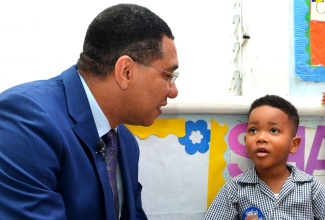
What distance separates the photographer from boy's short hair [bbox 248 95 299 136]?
1.20 m

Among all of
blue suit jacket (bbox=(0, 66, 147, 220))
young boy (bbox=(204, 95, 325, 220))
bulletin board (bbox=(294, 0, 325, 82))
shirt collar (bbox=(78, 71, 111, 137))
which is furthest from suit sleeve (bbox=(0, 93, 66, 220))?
bulletin board (bbox=(294, 0, 325, 82))

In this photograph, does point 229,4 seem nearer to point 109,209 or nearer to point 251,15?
point 251,15

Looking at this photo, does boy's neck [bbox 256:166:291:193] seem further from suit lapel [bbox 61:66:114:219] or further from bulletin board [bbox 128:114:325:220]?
suit lapel [bbox 61:66:114:219]

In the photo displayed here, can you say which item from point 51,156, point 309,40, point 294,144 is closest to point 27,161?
point 51,156

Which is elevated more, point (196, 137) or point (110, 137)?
point (110, 137)

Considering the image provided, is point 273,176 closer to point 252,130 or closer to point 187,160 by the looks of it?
point 252,130

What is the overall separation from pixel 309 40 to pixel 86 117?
946 millimetres

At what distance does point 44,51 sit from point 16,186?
632 millimetres

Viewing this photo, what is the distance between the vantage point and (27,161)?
2.14 ft

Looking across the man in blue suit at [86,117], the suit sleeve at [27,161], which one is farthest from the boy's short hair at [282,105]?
the suit sleeve at [27,161]

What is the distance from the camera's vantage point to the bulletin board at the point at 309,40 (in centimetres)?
136

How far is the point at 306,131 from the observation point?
132cm

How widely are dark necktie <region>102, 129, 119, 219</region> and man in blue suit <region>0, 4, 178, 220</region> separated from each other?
2 cm

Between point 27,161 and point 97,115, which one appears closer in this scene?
point 27,161
